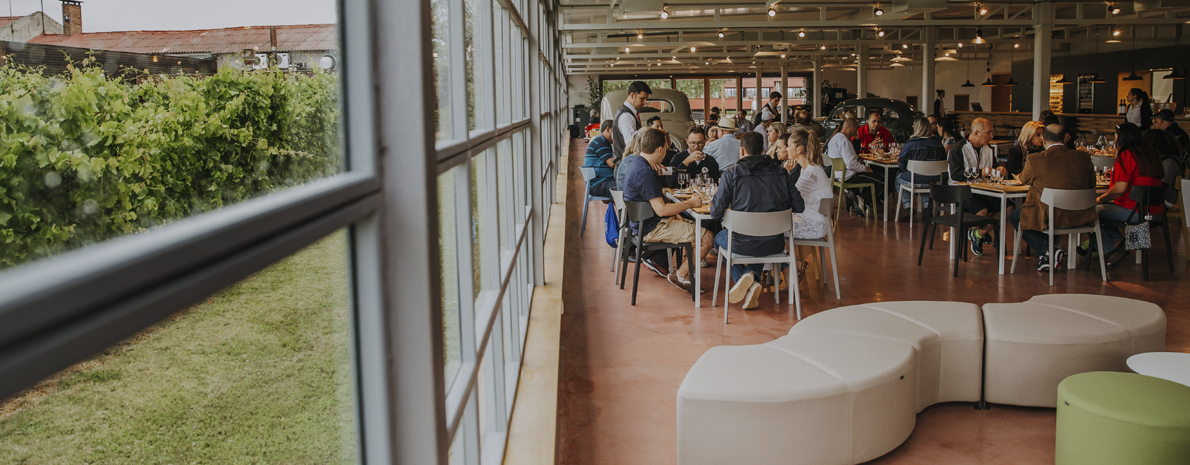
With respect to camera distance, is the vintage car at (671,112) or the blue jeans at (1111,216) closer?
the blue jeans at (1111,216)

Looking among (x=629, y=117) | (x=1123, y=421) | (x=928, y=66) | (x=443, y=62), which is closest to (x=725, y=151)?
(x=629, y=117)

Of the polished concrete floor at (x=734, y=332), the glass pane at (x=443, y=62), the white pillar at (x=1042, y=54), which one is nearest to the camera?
the glass pane at (x=443, y=62)

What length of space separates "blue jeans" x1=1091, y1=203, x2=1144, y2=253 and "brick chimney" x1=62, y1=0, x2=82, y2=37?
6.97 meters

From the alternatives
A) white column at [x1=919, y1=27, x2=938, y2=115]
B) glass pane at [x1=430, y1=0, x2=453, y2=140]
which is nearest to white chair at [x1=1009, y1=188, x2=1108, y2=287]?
glass pane at [x1=430, y1=0, x2=453, y2=140]

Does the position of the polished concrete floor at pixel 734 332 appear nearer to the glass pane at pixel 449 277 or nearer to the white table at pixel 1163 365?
the white table at pixel 1163 365

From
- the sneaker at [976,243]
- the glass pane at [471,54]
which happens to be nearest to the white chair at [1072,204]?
the sneaker at [976,243]

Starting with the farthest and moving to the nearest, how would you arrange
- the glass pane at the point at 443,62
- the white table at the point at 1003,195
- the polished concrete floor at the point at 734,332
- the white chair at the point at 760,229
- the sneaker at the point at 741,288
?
the white table at the point at 1003,195, the sneaker at the point at 741,288, the white chair at the point at 760,229, the polished concrete floor at the point at 734,332, the glass pane at the point at 443,62

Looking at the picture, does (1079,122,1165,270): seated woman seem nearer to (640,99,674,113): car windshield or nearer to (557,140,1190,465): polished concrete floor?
(557,140,1190,465): polished concrete floor

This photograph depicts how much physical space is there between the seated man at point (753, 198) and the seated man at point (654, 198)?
0.37 m

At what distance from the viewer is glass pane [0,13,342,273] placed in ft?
1.08

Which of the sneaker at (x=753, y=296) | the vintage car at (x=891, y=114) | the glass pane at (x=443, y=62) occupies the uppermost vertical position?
the vintage car at (x=891, y=114)

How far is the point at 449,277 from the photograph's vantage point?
4.91 ft

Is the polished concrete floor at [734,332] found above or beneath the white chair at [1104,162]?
beneath

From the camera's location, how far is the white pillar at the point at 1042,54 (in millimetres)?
13109
